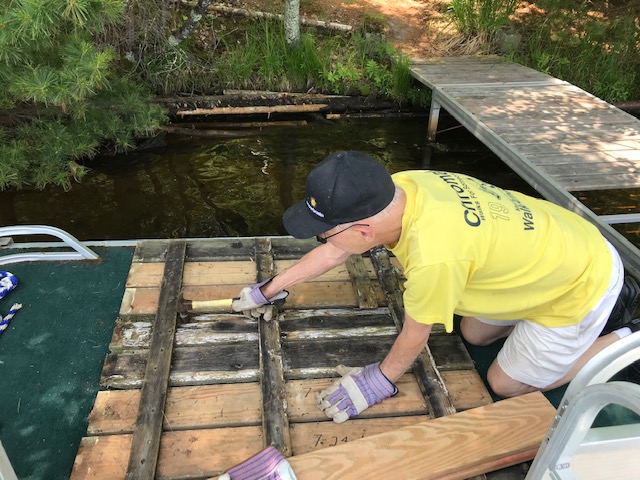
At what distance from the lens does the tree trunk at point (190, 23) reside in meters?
6.11

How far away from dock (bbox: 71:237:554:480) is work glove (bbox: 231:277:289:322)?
0.06 meters

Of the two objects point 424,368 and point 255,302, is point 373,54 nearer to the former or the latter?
point 255,302

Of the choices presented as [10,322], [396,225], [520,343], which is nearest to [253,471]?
[396,225]

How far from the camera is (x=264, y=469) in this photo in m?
2.10

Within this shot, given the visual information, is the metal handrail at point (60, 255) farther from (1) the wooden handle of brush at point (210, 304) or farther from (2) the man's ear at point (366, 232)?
(2) the man's ear at point (366, 232)

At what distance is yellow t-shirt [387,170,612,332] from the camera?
6.41 ft

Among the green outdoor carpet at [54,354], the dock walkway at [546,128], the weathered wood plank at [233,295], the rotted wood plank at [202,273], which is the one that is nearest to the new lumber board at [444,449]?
the weathered wood plank at [233,295]

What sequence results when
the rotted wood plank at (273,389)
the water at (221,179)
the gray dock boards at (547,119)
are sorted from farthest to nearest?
the water at (221,179), the gray dock boards at (547,119), the rotted wood plank at (273,389)

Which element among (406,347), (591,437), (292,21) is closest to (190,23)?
(292,21)

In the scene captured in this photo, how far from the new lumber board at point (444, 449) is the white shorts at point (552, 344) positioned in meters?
0.19

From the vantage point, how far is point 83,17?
147 inches

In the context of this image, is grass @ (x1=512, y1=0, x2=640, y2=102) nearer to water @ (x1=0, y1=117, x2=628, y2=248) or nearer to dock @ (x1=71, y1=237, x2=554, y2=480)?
water @ (x1=0, y1=117, x2=628, y2=248)

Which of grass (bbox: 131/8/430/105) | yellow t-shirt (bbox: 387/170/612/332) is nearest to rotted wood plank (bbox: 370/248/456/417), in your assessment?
yellow t-shirt (bbox: 387/170/612/332)

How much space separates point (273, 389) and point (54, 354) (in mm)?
1278
